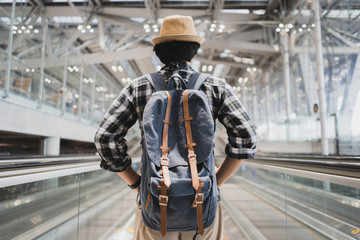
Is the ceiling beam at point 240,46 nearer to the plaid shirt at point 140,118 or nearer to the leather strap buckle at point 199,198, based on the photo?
the plaid shirt at point 140,118

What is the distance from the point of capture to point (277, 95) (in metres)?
21.3

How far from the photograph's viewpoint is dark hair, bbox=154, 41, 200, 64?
1.38 meters

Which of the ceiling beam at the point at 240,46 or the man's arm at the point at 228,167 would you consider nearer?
the man's arm at the point at 228,167

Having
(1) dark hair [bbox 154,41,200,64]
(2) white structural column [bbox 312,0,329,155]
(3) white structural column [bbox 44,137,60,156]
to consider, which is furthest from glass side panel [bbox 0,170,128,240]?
(2) white structural column [bbox 312,0,329,155]

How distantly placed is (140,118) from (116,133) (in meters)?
0.14

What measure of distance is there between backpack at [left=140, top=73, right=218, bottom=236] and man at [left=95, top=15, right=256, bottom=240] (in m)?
0.14

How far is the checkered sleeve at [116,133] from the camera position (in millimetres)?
1291

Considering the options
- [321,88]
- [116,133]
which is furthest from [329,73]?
[116,133]

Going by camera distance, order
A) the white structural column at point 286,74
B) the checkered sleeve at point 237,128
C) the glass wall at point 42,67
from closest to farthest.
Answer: the checkered sleeve at point 237,128 → the glass wall at point 42,67 → the white structural column at point 286,74

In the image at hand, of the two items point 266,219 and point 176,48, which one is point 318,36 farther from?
point 176,48

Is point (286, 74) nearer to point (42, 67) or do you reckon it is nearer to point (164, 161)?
point (42, 67)

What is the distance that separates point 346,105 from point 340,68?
177 centimetres

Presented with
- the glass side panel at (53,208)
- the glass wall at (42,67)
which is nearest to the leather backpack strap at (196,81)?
the glass side panel at (53,208)

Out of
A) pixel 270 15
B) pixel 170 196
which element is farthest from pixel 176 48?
pixel 270 15
